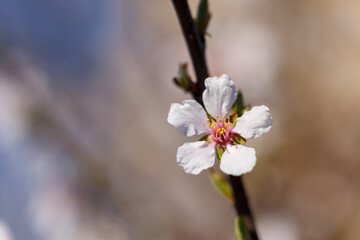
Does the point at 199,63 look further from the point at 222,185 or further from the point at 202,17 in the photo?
the point at 222,185

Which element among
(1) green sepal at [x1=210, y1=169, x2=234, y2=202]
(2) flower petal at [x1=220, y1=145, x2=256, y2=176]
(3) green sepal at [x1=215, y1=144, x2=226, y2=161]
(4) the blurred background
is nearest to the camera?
(2) flower petal at [x1=220, y1=145, x2=256, y2=176]

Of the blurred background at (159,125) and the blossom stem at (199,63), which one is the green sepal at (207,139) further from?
the blurred background at (159,125)

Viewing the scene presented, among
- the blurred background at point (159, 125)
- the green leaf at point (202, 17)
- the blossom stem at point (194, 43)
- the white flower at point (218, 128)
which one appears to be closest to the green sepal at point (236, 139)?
the white flower at point (218, 128)

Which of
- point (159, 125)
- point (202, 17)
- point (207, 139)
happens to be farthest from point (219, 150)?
point (159, 125)

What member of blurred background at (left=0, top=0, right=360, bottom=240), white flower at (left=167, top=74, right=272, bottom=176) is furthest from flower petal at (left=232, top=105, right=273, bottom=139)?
blurred background at (left=0, top=0, right=360, bottom=240)

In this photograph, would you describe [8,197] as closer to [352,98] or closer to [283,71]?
[283,71]

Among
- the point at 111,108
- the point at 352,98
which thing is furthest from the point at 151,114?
the point at 352,98

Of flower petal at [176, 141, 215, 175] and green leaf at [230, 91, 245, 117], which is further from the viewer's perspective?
green leaf at [230, 91, 245, 117]

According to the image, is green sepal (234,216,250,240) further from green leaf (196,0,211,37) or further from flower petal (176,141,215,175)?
green leaf (196,0,211,37)
